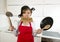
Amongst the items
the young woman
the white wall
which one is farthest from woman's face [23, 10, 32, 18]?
the white wall

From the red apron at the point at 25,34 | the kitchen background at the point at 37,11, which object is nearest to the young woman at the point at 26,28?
the red apron at the point at 25,34

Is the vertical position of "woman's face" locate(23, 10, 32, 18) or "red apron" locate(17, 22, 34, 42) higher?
"woman's face" locate(23, 10, 32, 18)

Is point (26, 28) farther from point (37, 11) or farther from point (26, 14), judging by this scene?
point (37, 11)

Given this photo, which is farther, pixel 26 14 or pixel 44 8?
pixel 44 8

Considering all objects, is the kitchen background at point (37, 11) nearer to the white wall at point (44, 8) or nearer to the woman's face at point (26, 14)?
the white wall at point (44, 8)

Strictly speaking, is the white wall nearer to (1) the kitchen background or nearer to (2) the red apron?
(1) the kitchen background

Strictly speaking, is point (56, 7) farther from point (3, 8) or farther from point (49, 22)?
point (3, 8)

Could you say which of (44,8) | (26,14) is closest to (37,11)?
(44,8)

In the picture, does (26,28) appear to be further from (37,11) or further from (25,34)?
(37,11)

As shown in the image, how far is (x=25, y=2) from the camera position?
1685 millimetres

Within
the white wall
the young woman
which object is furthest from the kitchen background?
the young woman

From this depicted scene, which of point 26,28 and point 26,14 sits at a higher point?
point 26,14

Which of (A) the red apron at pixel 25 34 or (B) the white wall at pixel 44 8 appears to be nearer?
(A) the red apron at pixel 25 34

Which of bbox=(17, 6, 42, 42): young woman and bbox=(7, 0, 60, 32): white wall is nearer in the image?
bbox=(17, 6, 42, 42): young woman
